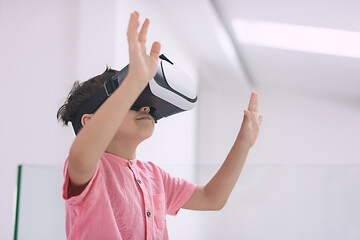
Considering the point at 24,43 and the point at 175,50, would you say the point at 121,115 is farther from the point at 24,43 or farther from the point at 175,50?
the point at 175,50

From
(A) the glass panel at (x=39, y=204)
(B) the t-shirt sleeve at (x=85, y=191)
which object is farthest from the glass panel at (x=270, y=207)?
(B) the t-shirt sleeve at (x=85, y=191)

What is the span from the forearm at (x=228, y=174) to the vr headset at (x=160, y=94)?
0.53 feet

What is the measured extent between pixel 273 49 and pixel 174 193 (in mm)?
2104

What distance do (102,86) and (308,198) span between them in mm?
592

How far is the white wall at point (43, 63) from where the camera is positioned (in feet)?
5.91

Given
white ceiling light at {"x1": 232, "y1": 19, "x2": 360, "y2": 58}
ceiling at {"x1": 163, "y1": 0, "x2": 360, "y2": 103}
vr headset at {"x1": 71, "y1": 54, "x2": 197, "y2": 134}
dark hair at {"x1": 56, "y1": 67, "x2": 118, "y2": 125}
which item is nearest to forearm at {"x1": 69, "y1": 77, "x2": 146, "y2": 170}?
vr headset at {"x1": 71, "y1": 54, "x2": 197, "y2": 134}

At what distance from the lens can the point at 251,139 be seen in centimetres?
101

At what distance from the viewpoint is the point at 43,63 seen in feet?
6.20

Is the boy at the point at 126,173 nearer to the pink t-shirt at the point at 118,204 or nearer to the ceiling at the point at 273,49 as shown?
the pink t-shirt at the point at 118,204

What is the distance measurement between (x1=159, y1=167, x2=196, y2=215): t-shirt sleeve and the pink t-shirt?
0.03 meters

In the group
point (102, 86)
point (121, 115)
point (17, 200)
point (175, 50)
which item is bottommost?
point (17, 200)

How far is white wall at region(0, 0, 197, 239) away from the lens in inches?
71.0

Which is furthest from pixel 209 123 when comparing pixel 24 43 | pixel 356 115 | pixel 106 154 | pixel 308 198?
pixel 106 154

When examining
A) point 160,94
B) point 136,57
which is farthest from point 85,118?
point 136,57
